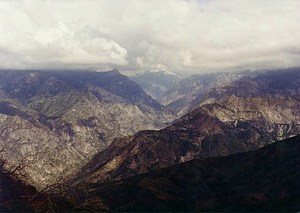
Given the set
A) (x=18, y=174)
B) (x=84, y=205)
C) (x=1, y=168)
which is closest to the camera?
(x=84, y=205)

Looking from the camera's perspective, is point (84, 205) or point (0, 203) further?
point (0, 203)

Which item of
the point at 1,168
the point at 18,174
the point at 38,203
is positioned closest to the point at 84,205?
the point at 38,203

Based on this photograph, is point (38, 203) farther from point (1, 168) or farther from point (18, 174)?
point (1, 168)

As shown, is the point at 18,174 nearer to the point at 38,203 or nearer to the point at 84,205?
the point at 38,203

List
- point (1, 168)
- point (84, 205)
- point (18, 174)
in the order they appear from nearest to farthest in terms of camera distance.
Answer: point (84, 205)
point (18, 174)
point (1, 168)

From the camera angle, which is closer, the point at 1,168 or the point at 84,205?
the point at 84,205

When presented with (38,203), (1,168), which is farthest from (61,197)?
(1,168)

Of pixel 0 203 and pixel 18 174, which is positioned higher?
pixel 18 174
